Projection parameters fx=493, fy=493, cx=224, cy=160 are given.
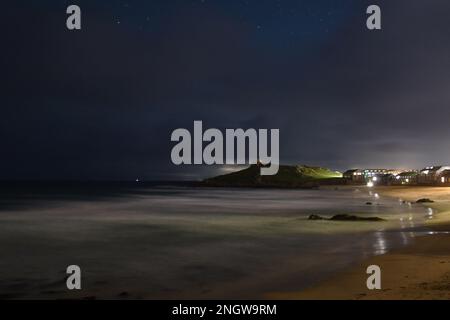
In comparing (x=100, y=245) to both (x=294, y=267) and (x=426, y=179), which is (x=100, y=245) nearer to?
(x=294, y=267)

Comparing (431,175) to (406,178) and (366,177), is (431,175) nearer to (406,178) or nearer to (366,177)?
(406,178)

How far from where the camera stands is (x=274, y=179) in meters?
167

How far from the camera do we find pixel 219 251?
66.3ft

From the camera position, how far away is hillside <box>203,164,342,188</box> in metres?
152

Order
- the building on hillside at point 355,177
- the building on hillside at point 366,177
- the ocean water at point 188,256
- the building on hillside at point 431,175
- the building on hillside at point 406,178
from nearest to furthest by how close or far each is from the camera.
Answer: the ocean water at point 188,256
the building on hillside at point 431,175
the building on hillside at point 406,178
the building on hillside at point 366,177
the building on hillside at point 355,177

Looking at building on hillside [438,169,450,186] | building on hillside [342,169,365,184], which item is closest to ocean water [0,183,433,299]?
building on hillside [438,169,450,186]

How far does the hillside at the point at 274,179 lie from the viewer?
500ft

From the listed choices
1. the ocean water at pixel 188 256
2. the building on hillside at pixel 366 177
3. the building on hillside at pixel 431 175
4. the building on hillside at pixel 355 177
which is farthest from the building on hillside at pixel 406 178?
the ocean water at pixel 188 256

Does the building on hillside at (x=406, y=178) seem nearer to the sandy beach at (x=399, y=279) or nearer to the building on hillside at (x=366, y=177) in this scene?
the building on hillside at (x=366, y=177)

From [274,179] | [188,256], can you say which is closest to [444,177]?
[274,179]

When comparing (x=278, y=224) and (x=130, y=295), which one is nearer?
(x=130, y=295)
